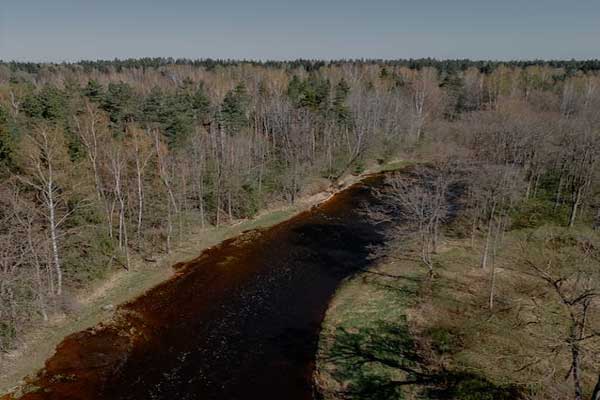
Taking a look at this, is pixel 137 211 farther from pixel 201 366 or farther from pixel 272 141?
pixel 272 141

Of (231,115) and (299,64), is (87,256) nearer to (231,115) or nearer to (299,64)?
(231,115)

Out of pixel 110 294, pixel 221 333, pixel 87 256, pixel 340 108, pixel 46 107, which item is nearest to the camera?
pixel 221 333

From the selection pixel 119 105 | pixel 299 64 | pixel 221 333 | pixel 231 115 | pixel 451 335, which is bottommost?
pixel 221 333

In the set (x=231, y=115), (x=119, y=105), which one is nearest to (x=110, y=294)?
(x=119, y=105)

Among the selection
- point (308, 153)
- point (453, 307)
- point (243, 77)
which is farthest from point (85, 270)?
point (243, 77)

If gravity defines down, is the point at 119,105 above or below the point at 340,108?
below
